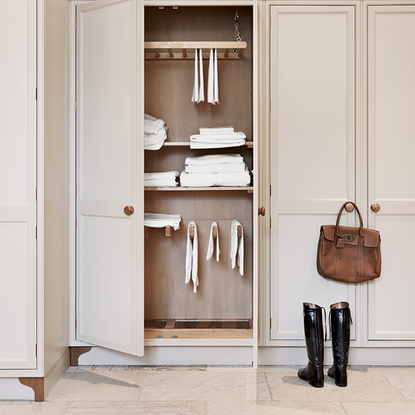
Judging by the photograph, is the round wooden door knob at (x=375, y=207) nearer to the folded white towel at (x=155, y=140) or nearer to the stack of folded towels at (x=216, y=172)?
the stack of folded towels at (x=216, y=172)

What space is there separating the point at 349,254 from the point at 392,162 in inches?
23.8

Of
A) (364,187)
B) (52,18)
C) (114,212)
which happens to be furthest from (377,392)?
(52,18)

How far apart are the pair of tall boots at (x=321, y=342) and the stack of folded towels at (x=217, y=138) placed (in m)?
1.04

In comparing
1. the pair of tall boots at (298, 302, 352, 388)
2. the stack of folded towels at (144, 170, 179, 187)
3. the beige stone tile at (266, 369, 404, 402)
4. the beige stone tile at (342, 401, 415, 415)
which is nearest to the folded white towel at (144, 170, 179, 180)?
the stack of folded towels at (144, 170, 179, 187)

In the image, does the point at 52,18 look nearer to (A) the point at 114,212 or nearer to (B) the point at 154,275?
(A) the point at 114,212

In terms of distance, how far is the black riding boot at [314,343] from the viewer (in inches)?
90.7

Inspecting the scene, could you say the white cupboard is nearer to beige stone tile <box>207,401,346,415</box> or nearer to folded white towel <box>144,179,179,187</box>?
beige stone tile <box>207,401,346,415</box>

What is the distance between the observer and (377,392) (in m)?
2.22

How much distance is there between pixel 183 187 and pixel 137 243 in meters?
0.47

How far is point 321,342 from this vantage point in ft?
7.66

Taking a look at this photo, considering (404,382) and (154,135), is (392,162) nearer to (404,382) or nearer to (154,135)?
(404,382)
